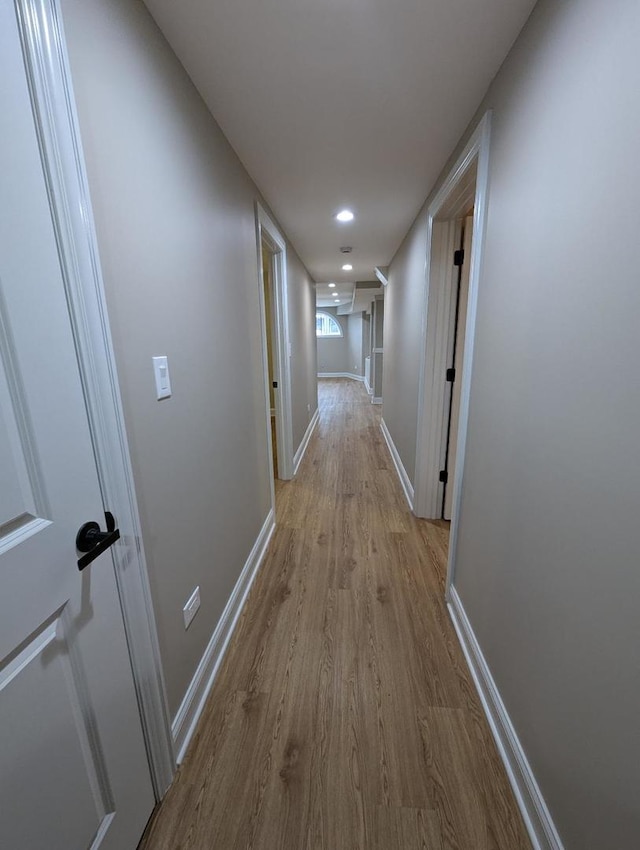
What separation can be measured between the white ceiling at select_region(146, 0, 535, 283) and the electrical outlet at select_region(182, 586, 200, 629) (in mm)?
1814

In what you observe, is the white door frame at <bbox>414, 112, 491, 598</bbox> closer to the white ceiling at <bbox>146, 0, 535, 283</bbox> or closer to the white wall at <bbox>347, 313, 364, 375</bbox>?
the white ceiling at <bbox>146, 0, 535, 283</bbox>

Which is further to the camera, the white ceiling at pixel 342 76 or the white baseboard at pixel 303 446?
the white baseboard at pixel 303 446

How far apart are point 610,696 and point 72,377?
4.17 feet

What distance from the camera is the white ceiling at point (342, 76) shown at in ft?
3.15

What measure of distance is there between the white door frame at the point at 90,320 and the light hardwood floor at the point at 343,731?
0.25 m

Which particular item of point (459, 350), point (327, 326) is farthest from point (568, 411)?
point (327, 326)

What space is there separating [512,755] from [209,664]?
1.10 m

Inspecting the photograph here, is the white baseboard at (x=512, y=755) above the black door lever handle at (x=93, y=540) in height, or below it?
below

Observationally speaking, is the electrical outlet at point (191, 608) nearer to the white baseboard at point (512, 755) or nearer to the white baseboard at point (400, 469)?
the white baseboard at point (512, 755)

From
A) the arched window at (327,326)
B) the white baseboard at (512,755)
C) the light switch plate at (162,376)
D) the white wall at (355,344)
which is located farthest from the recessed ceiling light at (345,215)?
the arched window at (327,326)

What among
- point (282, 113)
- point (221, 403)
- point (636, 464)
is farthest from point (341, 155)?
point (636, 464)

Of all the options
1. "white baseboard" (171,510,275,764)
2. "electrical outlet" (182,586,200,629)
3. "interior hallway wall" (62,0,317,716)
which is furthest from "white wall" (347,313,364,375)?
"electrical outlet" (182,586,200,629)

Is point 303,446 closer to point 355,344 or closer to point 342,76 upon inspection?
point 342,76

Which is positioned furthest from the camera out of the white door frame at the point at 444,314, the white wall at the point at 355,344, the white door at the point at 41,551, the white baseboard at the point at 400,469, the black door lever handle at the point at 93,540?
the white wall at the point at 355,344
